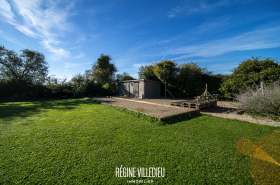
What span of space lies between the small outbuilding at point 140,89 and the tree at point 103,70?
A: 550 cm

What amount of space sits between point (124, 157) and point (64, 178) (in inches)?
38.7

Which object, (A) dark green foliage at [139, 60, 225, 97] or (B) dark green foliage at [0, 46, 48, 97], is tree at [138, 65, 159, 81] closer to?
(A) dark green foliage at [139, 60, 225, 97]

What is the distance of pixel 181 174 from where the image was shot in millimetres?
1890

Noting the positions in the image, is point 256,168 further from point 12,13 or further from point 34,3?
point 12,13

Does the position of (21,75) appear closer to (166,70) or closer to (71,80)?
(71,80)

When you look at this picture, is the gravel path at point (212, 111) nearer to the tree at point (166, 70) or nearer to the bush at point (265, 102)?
the bush at point (265, 102)

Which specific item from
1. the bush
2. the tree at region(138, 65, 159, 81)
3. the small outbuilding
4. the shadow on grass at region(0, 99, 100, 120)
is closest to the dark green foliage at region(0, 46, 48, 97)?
the shadow on grass at region(0, 99, 100, 120)

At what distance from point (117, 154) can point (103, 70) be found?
20.1 meters

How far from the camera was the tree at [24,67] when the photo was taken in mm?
13593

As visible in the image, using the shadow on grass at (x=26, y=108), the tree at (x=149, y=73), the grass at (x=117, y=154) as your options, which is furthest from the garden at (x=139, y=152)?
the tree at (x=149, y=73)

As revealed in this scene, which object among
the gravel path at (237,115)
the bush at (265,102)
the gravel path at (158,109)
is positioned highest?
the bush at (265,102)

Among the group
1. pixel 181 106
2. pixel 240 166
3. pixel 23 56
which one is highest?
pixel 23 56

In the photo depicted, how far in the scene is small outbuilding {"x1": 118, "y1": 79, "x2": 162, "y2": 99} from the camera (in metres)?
13.8

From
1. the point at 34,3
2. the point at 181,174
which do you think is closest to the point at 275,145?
the point at 181,174
